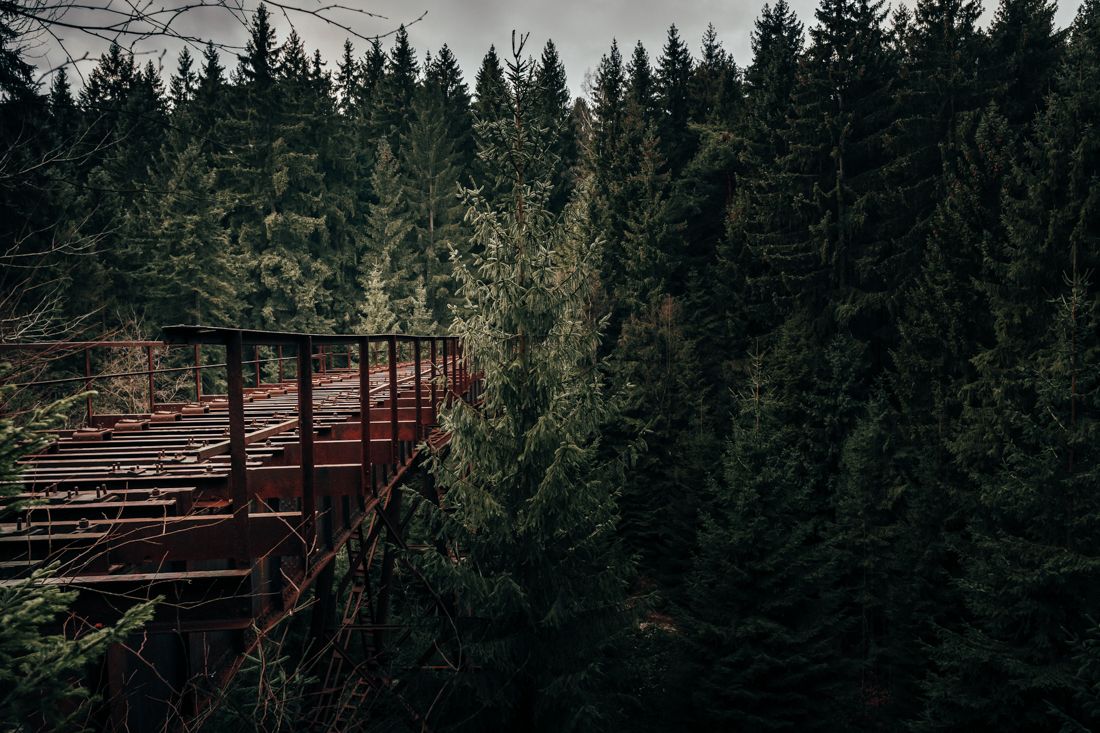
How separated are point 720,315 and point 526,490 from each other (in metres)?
17.9

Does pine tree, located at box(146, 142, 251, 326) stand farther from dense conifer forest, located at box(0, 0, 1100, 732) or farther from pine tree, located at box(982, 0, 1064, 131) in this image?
pine tree, located at box(982, 0, 1064, 131)

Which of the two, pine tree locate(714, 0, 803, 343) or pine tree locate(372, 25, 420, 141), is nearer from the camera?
pine tree locate(714, 0, 803, 343)

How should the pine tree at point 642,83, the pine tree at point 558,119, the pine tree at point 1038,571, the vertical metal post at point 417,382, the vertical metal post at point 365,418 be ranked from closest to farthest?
the vertical metal post at point 365,418 < the vertical metal post at point 417,382 < the pine tree at point 1038,571 < the pine tree at point 642,83 < the pine tree at point 558,119

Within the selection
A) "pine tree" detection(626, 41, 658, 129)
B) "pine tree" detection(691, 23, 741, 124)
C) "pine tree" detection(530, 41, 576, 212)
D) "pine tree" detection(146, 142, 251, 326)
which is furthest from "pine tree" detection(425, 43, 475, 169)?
"pine tree" detection(146, 142, 251, 326)

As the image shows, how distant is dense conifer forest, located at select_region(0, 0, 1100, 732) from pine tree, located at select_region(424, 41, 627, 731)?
2.5 inches

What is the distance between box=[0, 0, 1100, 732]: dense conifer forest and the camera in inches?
439

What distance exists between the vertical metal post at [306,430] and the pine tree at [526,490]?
263 inches

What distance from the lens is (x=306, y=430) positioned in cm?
399

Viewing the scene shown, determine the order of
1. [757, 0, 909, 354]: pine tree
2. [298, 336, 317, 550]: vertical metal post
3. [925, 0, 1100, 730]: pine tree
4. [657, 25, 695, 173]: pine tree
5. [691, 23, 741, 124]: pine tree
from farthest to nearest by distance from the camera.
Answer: [657, 25, 695, 173]: pine tree
[691, 23, 741, 124]: pine tree
[757, 0, 909, 354]: pine tree
[925, 0, 1100, 730]: pine tree
[298, 336, 317, 550]: vertical metal post

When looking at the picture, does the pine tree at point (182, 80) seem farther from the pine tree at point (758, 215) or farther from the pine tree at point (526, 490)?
the pine tree at point (758, 215)

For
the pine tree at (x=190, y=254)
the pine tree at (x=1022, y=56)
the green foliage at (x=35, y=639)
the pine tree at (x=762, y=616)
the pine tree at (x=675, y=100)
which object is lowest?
the pine tree at (x=762, y=616)

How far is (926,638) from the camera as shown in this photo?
16359 millimetres

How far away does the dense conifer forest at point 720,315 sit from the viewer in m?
11.1

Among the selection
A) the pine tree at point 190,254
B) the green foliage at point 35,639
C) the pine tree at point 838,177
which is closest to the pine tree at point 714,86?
the pine tree at point 838,177
